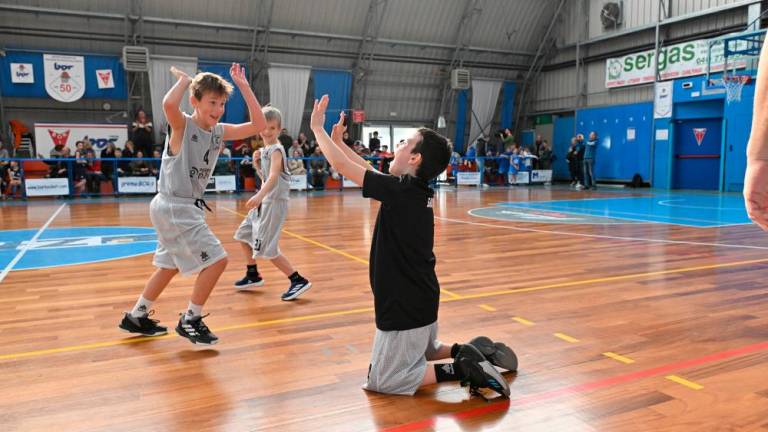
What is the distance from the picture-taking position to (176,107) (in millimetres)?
3320

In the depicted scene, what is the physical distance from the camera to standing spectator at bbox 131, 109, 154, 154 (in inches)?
685

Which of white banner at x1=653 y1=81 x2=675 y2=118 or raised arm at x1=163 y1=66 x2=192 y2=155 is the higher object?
white banner at x1=653 y1=81 x2=675 y2=118

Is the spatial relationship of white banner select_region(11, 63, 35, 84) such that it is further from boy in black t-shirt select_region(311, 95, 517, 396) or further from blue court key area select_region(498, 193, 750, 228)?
boy in black t-shirt select_region(311, 95, 517, 396)

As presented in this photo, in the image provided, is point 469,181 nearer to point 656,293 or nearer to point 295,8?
point 295,8

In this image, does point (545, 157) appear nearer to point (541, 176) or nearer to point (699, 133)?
point (541, 176)

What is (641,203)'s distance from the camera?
13.9 m

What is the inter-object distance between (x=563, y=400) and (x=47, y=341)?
303 cm

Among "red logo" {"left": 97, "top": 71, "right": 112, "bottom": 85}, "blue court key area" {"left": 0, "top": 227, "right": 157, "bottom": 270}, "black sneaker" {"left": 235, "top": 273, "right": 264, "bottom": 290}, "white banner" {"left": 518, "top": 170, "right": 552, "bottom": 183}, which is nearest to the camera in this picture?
"black sneaker" {"left": 235, "top": 273, "right": 264, "bottom": 290}

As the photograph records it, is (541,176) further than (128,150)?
Yes

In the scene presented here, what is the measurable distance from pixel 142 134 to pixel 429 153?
16.5m

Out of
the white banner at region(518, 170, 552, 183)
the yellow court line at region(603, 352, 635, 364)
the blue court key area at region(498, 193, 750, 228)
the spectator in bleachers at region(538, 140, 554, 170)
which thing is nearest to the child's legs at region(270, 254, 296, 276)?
the yellow court line at region(603, 352, 635, 364)

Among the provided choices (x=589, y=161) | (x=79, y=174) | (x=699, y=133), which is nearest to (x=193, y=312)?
(x=79, y=174)

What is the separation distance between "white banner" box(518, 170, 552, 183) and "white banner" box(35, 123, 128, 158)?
1432 cm

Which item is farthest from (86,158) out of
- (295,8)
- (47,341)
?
(47,341)
